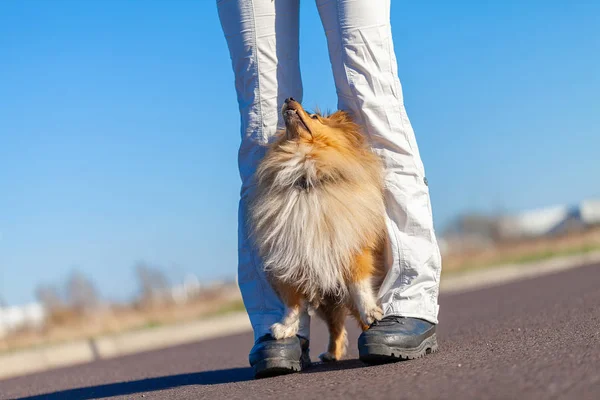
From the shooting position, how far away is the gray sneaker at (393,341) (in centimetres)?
401

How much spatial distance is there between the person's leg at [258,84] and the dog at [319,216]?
10 cm

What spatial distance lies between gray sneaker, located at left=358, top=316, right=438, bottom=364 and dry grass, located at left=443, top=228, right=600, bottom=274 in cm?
1627

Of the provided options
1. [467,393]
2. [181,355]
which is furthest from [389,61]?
[181,355]

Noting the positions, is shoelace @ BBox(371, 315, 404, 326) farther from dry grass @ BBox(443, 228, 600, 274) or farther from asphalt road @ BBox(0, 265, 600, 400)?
dry grass @ BBox(443, 228, 600, 274)

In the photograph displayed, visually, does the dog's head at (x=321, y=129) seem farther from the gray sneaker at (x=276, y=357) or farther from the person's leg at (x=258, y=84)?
the gray sneaker at (x=276, y=357)

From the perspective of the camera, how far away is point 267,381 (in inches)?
160

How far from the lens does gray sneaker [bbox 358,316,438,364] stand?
13.1ft

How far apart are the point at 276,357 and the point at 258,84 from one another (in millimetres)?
1394

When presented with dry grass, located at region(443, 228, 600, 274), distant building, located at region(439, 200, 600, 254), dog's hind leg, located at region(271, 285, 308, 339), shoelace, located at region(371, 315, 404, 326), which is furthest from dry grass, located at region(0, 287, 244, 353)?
distant building, located at region(439, 200, 600, 254)

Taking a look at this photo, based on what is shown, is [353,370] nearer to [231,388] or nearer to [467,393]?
[231,388]

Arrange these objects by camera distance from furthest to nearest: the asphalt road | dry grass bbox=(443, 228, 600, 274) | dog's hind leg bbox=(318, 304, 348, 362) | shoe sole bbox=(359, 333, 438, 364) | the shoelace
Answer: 1. dry grass bbox=(443, 228, 600, 274)
2. dog's hind leg bbox=(318, 304, 348, 362)
3. the shoelace
4. shoe sole bbox=(359, 333, 438, 364)
5. the asphalt road

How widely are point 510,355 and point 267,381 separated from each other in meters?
1.15

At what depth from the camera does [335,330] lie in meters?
5.05

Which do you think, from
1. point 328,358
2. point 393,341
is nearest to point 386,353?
point 393,341
